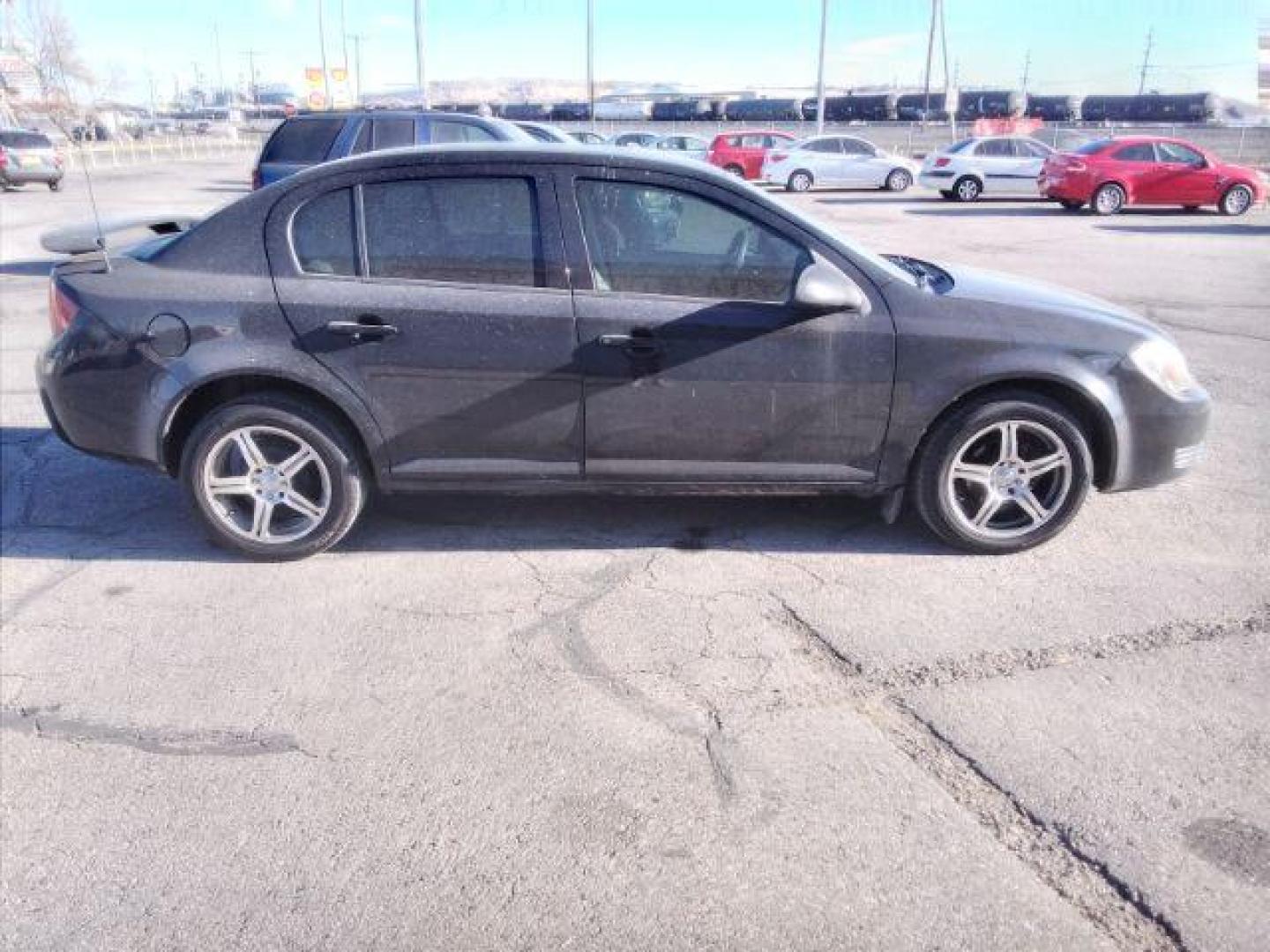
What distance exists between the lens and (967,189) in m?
25.0

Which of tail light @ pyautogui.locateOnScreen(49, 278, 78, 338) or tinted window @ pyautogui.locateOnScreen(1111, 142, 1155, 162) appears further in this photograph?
tinted window @ pyautogui.locateOnScreen(1111, 142, 1155, 162)

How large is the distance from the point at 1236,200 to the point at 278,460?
2208 centimetres

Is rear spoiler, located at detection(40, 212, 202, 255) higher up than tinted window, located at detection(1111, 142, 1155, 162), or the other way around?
rear spoiler, located at detection(40, 212, 202, 255)

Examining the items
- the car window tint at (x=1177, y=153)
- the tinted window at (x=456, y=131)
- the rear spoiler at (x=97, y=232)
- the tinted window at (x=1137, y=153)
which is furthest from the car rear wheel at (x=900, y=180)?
the rear spoiler at (x=97, y=232)

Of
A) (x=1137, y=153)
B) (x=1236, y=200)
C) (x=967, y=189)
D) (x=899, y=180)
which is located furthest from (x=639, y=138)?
(x=1236, y=200)

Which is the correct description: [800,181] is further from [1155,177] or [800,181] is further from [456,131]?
[456,131]

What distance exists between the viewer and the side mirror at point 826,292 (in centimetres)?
395

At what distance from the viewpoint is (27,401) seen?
6875 millimetres

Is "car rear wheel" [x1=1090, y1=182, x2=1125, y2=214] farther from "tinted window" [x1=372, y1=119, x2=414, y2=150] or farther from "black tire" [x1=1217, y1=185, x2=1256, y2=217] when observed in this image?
"tinted window" [x1=372, y1=119, x2=414, y2=150]

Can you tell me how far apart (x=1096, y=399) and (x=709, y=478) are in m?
1.59

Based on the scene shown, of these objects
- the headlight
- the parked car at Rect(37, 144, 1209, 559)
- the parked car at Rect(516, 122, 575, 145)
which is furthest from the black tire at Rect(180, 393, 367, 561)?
the parked car at Rect(516, 122, 575, 145)

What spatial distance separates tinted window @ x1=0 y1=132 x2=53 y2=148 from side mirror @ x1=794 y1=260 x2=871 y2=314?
28352 mm

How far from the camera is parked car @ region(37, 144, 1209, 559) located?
4121 millimetres

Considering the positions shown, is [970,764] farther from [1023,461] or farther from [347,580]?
[347,580]
